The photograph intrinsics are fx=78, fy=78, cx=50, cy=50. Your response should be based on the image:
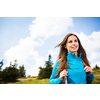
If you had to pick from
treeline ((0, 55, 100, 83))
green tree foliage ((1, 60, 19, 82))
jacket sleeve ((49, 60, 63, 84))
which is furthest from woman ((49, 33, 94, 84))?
green tree foliage ((1, 60, 19, 82))

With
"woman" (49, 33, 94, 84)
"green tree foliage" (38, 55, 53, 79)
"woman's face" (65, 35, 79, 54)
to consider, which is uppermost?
"woman's face" (65, 35, 79, 54)

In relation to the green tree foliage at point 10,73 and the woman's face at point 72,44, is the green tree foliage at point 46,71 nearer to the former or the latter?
the green tree foliage at point 10,73

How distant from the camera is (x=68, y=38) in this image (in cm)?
89

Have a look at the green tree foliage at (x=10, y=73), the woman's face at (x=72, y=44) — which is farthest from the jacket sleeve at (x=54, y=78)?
the green tree foliage at (x=10, y=73)

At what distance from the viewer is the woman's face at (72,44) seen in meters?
0.86

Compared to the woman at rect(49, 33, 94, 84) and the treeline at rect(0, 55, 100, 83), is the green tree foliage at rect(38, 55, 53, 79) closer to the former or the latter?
the treeline at rect(0, 55, 100, 83)

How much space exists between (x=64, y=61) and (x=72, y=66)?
95mm

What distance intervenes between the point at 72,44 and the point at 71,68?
0.26 meters

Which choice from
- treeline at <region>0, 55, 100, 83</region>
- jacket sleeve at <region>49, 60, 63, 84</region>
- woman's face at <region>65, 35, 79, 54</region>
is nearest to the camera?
jacket sleeve at <region>49, 60, 63, 84</region>

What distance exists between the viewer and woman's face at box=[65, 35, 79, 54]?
861mm

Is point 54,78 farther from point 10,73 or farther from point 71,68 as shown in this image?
point 10,73

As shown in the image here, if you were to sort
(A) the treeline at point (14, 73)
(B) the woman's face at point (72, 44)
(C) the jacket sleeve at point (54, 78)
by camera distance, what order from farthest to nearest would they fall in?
(A) the treeline at point (14, 73) → (B) the woman's face at point (72, 44) → (C) the jacket sleeve at point (54, 78)
